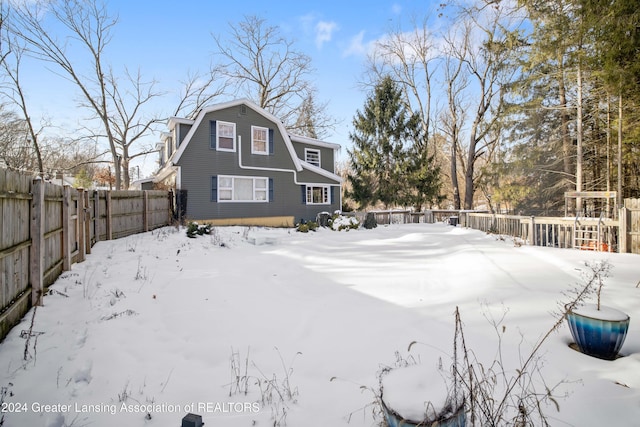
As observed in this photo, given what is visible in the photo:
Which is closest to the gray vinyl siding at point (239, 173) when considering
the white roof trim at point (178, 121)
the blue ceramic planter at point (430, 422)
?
the white roof trim at point (178, 121)

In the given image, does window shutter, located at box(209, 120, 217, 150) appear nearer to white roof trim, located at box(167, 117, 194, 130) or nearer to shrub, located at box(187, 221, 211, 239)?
white roof trim, located at box(167, 117, 194, 130)

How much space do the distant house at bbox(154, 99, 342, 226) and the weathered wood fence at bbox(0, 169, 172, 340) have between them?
21.2ft

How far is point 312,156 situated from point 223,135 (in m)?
6.95

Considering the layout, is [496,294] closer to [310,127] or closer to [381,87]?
[381,87]

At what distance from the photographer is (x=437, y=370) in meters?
2.21

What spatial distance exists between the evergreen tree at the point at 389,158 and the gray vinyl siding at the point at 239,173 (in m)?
5.76

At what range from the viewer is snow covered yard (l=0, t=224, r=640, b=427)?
255 cm

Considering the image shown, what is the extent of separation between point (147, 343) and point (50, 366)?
2.87 feet

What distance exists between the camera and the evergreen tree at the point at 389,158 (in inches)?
921

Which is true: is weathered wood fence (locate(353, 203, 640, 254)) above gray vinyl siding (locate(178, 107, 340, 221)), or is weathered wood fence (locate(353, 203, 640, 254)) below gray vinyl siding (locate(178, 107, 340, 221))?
below

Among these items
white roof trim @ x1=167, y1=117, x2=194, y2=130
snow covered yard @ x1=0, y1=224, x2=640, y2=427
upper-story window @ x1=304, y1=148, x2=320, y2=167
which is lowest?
snow covered yard @ x1=0, y1=224, x2=640, y2=427

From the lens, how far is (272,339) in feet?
12.6

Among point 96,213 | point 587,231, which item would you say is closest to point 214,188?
point 96,213

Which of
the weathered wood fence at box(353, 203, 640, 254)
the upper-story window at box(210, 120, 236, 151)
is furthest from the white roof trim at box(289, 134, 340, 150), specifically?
the weathered wood fence at box(353, 203, 640, 254)
